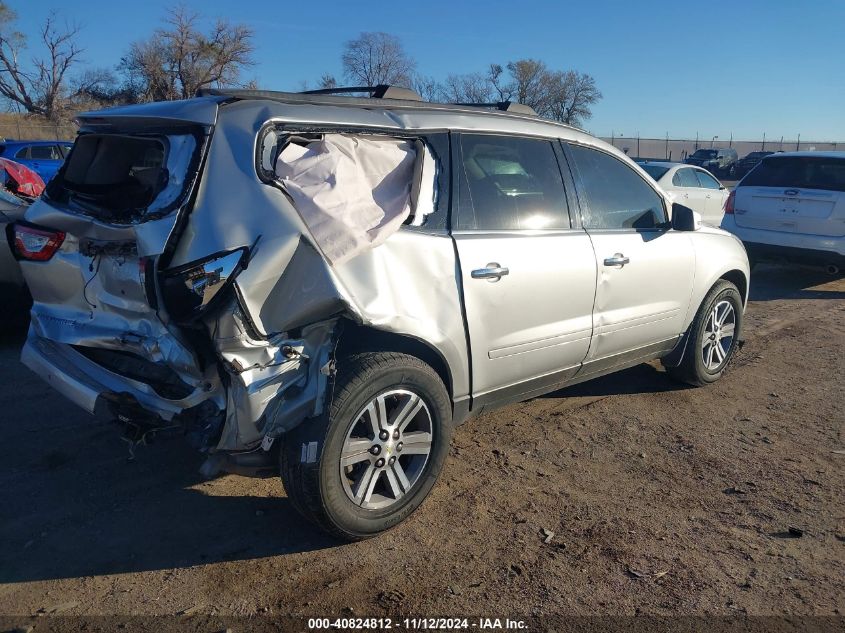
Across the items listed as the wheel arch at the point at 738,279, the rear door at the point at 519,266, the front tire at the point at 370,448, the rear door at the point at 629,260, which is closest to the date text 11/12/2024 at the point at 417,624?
the front tire at the point at 370,448

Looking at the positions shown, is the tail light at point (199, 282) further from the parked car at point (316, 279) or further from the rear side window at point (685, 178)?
the rear side window at point (685, 178)

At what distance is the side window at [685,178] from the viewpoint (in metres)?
14.4

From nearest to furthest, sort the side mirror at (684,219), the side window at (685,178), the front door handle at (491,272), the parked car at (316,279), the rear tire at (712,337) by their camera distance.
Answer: the parked car at (316,279) → the front door handle at (491,272) → the side mirror at (684,219) → the rear tire at (712,337) → the side window at (685,178)

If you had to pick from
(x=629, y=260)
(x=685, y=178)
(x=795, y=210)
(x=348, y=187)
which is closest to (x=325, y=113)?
(x=348, y=187)

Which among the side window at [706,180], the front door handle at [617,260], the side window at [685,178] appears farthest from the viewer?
→ the side window at [706,180]

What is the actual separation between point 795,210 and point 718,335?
460cm

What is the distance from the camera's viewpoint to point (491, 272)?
12.0 feet

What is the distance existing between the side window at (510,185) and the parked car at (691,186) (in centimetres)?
1041

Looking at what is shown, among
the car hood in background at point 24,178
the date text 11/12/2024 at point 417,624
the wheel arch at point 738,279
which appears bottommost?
the date text 11/12/2024 at point 417,624

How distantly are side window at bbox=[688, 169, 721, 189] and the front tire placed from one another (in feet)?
44.1

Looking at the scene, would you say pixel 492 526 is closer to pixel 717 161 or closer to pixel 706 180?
pixel 706 180

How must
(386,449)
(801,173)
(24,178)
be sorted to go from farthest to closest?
1. (24,178)
2. (801,173)
3. (386,449)

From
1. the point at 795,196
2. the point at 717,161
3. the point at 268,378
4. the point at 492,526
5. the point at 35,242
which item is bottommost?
the point at 717,161

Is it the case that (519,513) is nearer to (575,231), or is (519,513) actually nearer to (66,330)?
(575,231)
